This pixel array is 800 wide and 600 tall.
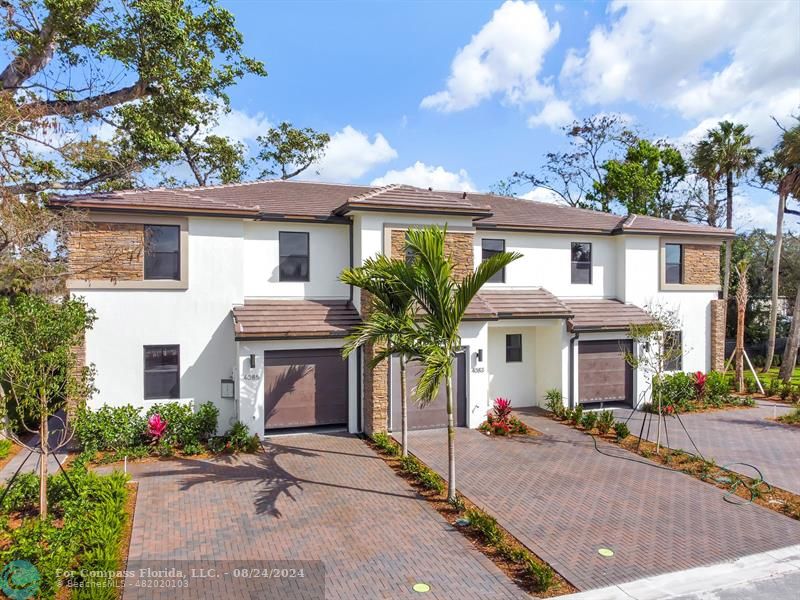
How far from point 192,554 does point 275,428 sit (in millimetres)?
6433

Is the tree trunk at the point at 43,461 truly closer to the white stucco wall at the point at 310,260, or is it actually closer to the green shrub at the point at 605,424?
the white stucco wall at the point at 310,260

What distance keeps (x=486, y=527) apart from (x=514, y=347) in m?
10.2

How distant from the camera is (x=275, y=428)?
14.4 m

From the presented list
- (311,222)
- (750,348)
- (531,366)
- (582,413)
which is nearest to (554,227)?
(531,366)

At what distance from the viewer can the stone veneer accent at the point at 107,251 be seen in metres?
13.3

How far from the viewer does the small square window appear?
18.1 m

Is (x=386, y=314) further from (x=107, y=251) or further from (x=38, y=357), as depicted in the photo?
(x=107, y=251)

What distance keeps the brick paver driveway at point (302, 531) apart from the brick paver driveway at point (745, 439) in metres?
7.94

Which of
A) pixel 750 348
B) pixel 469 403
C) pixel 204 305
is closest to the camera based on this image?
pixel 204 305

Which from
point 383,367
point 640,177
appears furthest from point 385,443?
point 640,177

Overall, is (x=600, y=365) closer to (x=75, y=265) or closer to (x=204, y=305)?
(x=204, y=305)

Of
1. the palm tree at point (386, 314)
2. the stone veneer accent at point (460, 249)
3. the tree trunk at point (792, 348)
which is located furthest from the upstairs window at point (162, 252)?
the tree trunk at point (792, 348)

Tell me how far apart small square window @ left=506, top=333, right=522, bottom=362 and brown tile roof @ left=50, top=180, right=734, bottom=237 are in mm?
3784

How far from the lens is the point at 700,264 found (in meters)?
20.2
